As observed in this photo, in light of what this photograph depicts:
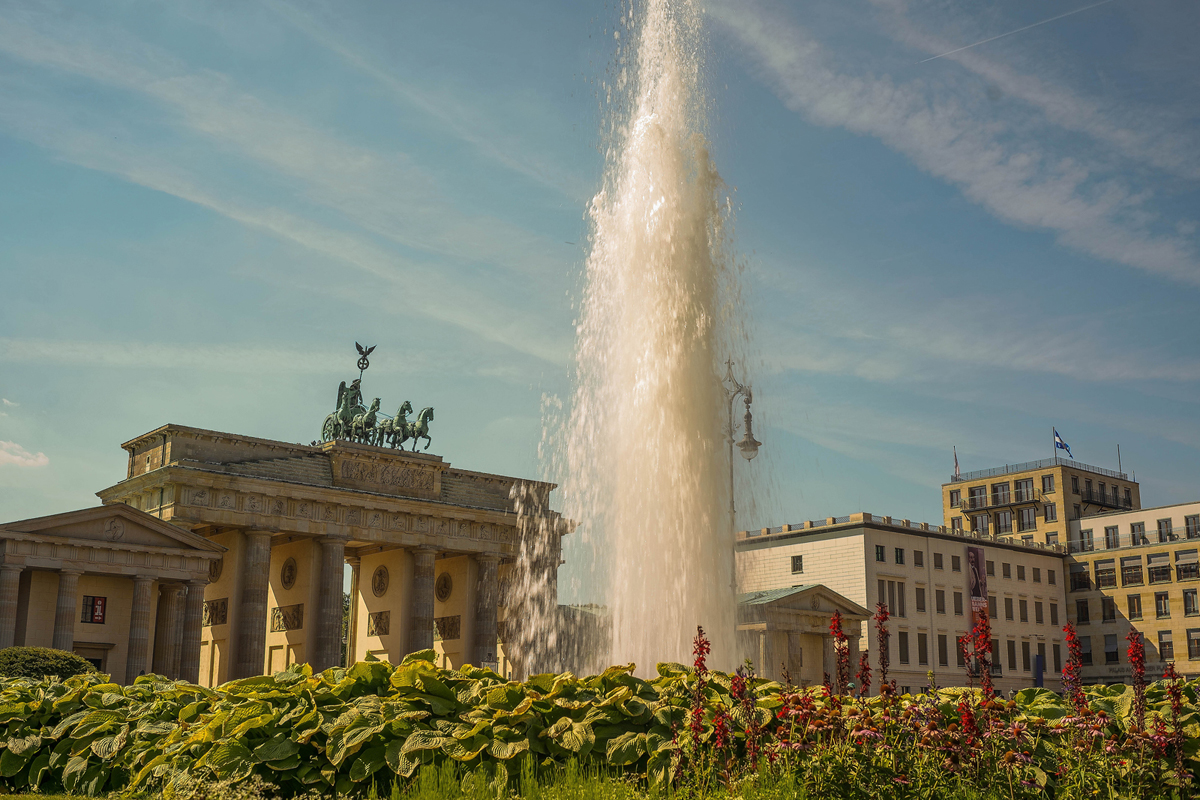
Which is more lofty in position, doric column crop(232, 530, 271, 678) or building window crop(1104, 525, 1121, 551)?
building window crop(1104, 525, 1121, 551)

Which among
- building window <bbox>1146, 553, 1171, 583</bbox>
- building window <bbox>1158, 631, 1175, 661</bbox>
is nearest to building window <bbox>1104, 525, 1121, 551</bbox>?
building window <bbox>1146, 553, 1171, 583</bbox>

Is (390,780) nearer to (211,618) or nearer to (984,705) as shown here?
(984,705)

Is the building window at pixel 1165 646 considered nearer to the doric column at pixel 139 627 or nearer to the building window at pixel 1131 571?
the building window at pixel 1131 571

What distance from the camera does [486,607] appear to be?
71.2m

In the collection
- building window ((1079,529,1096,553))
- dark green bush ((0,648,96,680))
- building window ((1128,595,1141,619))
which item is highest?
building window ((1079,529,1096,553))

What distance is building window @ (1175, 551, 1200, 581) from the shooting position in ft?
296

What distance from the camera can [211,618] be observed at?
64062mm

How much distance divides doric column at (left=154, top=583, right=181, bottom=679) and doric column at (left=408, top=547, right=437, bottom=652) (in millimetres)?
14710

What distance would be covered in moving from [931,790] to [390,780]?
497 centimetres

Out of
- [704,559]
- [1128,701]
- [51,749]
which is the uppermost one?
[704,559]

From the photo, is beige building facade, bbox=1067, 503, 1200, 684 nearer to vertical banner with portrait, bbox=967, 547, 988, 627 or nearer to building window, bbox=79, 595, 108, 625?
vertical banner with portrait, bbox=967, 547, 988, 627

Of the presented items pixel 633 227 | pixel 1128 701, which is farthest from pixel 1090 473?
pixel 1128 701

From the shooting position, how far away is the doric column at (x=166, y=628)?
183 feet

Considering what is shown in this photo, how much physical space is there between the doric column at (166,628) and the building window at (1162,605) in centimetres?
7778
